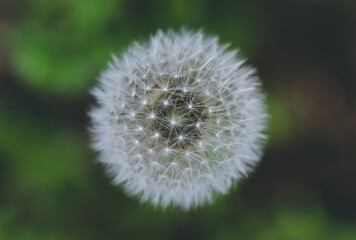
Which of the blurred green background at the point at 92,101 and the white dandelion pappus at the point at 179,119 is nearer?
the white dandelion pappus at the point at 179,119

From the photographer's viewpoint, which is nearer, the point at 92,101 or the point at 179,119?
the point at 179,119

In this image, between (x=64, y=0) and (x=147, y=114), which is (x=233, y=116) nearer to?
(x=147, y=114)

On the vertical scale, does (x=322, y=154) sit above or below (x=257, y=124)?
above

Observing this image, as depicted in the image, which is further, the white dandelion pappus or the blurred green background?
the blurred green background

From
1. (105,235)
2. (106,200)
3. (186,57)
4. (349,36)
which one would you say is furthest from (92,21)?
(349,36)
